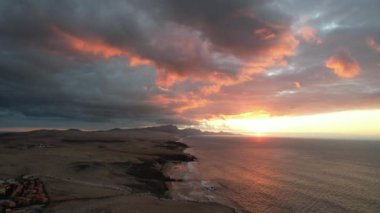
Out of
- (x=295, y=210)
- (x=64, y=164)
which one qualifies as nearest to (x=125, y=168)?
(x=64, y=164)

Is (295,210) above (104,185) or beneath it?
beneath

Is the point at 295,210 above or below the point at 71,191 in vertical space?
below

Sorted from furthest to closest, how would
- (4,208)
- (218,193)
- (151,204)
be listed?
(218,193) < (151,204) < (4,208)

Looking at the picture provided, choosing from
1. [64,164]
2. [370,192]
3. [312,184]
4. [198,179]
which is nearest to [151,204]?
[198,179]

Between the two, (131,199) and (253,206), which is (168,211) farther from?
(253,206)

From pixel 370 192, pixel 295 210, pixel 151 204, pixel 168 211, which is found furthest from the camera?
pixel 370 192

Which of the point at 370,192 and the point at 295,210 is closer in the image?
the point at 295,210

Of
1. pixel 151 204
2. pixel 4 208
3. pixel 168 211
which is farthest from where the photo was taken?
pixel 151 204

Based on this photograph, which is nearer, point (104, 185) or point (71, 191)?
point (71, 191)

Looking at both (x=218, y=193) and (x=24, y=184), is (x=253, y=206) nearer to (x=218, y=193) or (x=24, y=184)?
(x=218, y=193)
